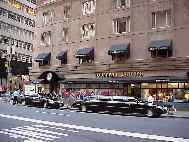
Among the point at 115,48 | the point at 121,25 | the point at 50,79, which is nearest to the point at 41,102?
the point at 50,79

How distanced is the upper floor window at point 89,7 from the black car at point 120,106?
45.5ft

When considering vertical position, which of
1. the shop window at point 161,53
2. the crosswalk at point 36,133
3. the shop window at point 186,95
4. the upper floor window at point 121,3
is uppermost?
the upper floor window at point 121,3

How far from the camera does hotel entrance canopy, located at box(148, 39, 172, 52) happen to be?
24075 mm

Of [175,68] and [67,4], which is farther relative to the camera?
[67,4]

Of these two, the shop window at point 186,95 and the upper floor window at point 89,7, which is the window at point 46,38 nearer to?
the upper floor window at point 89,7

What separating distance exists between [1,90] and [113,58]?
1299 inches

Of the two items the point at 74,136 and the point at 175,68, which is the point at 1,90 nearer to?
the point at 175,68

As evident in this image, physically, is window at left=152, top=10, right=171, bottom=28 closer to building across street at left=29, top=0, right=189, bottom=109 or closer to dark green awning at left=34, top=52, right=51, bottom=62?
building across street at left=29, top=0, right=189, bottom=109

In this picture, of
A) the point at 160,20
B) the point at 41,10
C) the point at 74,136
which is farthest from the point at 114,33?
the point at 74,136

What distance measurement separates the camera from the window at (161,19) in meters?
25.9

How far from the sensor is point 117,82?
87.9ft

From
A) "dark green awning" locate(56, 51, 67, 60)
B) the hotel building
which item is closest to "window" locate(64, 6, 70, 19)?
"dark green awning" locate(56, 51, 67, 60)

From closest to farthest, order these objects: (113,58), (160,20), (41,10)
Answer: (160,20) < (113,58) < (41,10)

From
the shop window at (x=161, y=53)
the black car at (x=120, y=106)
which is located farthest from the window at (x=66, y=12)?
the black car at (x=120, y=106)
